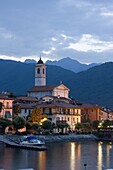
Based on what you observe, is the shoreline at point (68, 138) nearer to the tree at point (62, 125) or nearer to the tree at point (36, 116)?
the tree at point (62, 125)

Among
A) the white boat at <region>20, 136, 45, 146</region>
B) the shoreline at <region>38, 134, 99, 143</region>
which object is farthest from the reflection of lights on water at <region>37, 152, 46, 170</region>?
the shoreline at <region>38, 134, 99, 143</region>

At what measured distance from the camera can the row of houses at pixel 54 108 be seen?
291 ft

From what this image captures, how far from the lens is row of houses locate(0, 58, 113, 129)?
3487 inches

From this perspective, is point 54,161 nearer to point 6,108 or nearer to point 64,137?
point 64,137

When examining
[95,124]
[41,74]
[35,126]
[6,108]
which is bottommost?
[35,126]

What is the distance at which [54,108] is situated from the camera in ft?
322

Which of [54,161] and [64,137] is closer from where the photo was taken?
[54,161]

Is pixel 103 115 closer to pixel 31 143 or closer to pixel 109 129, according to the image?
pixel 109 129

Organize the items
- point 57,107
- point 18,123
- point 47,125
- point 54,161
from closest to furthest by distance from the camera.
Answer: point 54,161
point 18,123
point 47,125
point 57,107

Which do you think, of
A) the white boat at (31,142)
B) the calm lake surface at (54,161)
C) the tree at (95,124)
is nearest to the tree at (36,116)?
the tree at (95,124)

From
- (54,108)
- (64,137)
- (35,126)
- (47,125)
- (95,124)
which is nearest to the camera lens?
(35,126)

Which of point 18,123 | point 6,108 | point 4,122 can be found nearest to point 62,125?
point 6,108

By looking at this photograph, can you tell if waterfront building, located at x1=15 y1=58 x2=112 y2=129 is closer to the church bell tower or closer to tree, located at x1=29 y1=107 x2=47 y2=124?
tree, located at x1=29 y1=107 x2=47 y2=124

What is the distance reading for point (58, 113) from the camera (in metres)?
98.7
